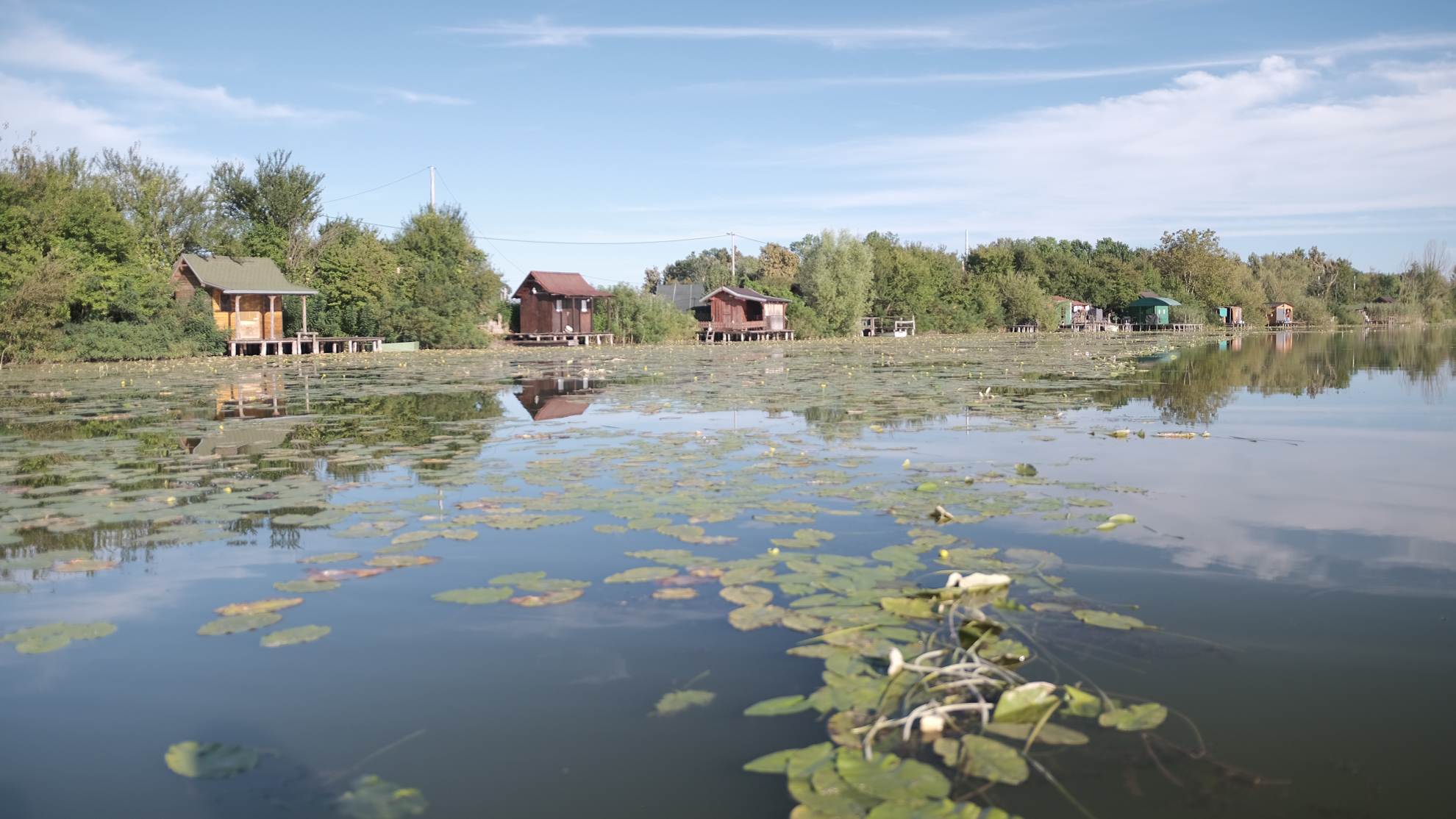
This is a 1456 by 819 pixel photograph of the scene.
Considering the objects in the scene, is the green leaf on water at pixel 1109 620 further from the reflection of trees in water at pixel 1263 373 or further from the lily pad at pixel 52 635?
the reflection of trees in water at pixel 1263 373

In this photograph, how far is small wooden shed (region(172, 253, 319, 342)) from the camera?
32.1m

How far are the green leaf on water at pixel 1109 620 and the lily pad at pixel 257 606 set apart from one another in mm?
3379

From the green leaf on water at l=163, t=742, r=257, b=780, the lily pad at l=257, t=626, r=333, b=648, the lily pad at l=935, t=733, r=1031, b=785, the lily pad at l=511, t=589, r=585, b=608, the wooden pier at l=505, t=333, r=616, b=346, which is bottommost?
the green leaf on water at l=163, t=742, r=257, b=780

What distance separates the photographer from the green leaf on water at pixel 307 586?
424 cm

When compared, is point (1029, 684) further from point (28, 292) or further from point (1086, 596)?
point (28, 292)

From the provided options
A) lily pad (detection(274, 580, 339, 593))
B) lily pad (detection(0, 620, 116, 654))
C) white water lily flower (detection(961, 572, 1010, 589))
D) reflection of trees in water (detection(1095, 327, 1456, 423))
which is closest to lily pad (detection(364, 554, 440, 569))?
lily pad (detection(274, 580, 339, 593))

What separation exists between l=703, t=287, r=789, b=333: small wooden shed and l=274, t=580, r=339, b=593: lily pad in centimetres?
4709

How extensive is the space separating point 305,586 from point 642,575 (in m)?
→ 1.59

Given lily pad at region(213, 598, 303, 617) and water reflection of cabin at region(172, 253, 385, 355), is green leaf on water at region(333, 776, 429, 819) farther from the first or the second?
water reflection of cabin at region(172, 253, 385, 355)

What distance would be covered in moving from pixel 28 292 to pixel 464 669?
86.8 ft

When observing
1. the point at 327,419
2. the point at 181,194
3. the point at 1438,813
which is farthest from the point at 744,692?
the point at 181,194

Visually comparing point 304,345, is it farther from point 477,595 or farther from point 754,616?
point 754,616

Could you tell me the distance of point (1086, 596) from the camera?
3.91 meters

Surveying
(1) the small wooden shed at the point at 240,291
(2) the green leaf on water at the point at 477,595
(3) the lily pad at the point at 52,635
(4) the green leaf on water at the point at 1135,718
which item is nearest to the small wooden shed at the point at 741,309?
(1) the small wooden shed at the point at 240,291
